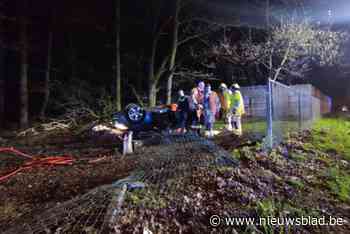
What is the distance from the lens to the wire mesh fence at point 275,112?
6.00 metres

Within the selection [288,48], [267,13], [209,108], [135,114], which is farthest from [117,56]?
[288,48]

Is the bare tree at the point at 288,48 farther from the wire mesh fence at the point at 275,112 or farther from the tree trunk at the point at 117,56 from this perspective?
the tree trunk at the point at 117,56

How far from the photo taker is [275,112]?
6383mm

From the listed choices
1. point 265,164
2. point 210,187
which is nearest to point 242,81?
point 265,164

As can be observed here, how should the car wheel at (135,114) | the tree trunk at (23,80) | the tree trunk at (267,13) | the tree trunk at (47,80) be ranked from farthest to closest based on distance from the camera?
the tree trunk at (267,13) → the tree trunk at (47,80) → the tree trunk at (23,80) → the car wheel at (135,114)

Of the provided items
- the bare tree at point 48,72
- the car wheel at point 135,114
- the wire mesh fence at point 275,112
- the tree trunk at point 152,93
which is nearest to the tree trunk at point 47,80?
the bare tree at point 48,72

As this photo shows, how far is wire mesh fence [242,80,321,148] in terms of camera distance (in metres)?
6.00

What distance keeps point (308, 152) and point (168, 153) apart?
12.2 ft

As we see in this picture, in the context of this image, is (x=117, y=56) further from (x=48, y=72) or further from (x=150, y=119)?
(x=150, y=119)

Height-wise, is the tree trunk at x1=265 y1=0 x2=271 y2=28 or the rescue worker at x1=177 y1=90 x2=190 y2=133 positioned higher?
the tree trunk at x1=265 y1=0 x2=271 y2=28

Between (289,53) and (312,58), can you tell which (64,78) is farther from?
(312,58)

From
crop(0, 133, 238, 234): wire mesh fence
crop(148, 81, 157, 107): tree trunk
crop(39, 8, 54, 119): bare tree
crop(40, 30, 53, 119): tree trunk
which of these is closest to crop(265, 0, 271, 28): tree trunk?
crop(148, 81, 157, 107): tree trunk

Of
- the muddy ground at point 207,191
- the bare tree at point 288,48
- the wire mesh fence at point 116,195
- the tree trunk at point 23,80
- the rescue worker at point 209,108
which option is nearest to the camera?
the wire mesh fence at point 116,195

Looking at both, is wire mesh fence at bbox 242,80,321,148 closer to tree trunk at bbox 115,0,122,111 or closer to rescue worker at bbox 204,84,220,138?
rescue worker at bbox 204,84,220,138
